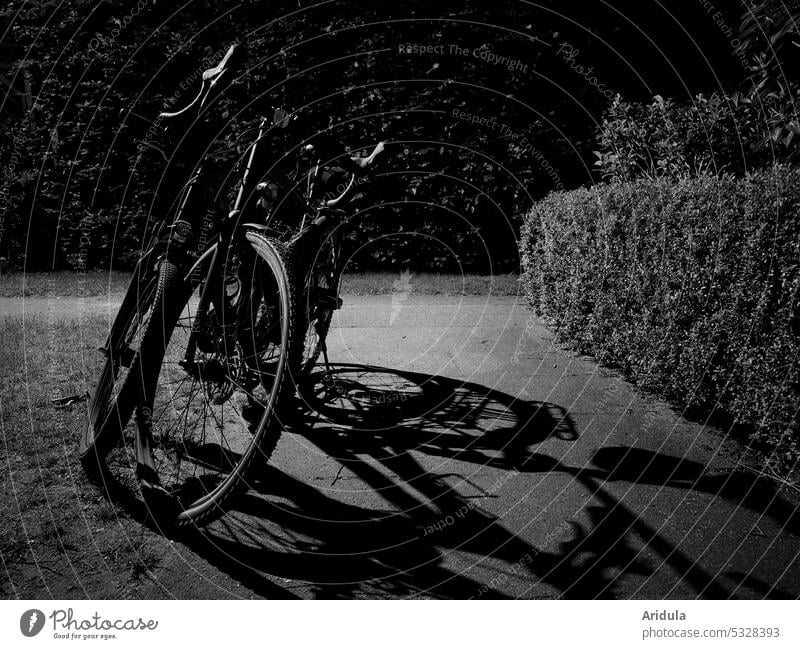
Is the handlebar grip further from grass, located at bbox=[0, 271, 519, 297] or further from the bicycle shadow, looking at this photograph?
grass, located at bbox=[0, 271, 519, 297]

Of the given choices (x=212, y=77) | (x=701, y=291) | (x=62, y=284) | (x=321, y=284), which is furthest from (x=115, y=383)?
(x=62, y=284)

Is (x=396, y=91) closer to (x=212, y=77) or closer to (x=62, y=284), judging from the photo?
(x=62, y=284)

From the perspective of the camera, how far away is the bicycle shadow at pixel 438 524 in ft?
9.13

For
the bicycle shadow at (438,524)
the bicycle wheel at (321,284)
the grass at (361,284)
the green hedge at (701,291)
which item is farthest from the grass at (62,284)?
the green hedge at (701,291)

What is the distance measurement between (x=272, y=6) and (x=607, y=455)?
1036cm

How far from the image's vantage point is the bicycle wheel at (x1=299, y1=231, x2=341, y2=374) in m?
4.09

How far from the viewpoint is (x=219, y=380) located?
3305 mm

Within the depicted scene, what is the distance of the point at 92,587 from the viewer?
2.68m

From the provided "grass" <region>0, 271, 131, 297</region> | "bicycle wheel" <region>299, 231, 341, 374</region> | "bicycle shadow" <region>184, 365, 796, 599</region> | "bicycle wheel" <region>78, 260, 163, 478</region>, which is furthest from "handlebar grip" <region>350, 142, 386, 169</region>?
"grass" <region>0, 271, 131, 297</region>

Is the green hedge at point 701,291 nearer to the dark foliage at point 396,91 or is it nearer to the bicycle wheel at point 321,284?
the bicycle wheel at point 321,284

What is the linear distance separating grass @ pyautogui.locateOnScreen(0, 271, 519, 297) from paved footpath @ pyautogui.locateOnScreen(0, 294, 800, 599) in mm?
4848

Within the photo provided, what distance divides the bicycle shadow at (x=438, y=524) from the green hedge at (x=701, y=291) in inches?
26.6

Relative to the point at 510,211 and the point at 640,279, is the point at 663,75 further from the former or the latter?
the point at 640,279

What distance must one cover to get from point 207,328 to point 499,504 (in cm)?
183
